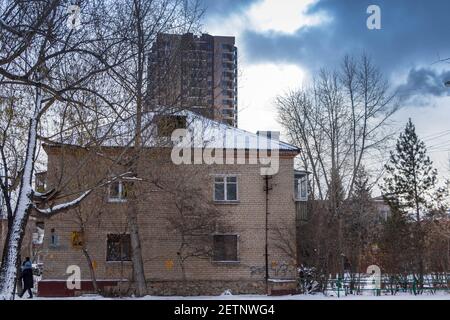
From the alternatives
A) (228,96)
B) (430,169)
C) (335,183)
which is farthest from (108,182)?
(430,169)

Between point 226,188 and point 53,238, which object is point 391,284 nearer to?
point 226,188

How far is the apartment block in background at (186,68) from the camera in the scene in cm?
1015

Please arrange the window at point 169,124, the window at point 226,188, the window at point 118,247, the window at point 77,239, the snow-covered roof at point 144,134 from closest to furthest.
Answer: the snow-covered roof at point 144,134
the window at point 169,124
the window at point 77,239
the window at point 118,247
the window at point 226,188

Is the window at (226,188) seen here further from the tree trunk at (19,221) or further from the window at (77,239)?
the tree trunk at (19,221)

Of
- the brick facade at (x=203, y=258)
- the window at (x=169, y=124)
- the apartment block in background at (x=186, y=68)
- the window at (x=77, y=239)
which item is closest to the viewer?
the apartment block in background at (x=186, y=68)

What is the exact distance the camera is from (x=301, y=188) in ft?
72.9

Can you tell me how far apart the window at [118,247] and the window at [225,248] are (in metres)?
3.37

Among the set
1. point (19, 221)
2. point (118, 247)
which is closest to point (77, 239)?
point (118, 247)

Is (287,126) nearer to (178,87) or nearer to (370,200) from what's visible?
(370,200)

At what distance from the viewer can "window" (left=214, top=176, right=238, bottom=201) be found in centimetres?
2055

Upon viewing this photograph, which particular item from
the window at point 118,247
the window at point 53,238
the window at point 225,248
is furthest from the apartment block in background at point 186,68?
the window at point 53,238

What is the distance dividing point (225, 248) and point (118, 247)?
411 centimetres

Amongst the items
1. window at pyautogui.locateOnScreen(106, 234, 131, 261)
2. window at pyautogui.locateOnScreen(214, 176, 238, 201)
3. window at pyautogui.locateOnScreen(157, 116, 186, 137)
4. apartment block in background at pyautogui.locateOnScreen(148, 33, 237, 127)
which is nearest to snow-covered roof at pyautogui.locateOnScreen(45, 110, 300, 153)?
window at pyautogui.locateOnScreen(157, 116, 186, 137)

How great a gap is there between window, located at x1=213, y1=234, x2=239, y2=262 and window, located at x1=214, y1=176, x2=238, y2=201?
4.88ft
